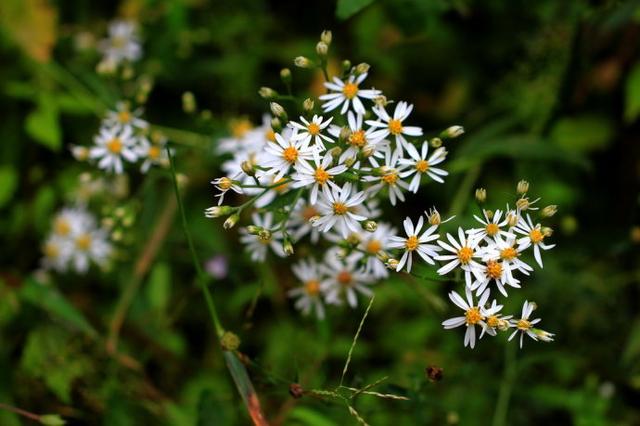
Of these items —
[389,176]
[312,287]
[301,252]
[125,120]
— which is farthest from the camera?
[301,252]

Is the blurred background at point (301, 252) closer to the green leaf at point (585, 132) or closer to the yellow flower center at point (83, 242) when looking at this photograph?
the green leaf at point (585, 132)

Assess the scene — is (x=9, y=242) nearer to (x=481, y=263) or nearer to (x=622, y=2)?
(x=481, y=263)

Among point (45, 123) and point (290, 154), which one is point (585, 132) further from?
point (45, 123)

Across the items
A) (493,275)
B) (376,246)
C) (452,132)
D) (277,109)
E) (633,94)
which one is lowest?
(493,275)

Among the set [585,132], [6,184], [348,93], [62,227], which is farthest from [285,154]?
[585,132]

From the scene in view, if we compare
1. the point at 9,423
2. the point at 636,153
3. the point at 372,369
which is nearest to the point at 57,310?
the point at 9,423

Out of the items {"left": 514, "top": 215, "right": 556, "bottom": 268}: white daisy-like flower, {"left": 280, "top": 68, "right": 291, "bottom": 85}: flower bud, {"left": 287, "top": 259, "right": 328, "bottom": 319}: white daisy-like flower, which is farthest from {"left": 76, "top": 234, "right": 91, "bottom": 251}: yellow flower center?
{"left": 514, "top": 215, "right": 556, "bottom": 268}: white daisy-like flower

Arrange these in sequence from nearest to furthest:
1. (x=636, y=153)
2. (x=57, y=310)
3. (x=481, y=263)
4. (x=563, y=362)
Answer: (x=481, y=263) < (x=57, y=310) < (x=563, y=362) < (x=636, y=153)
